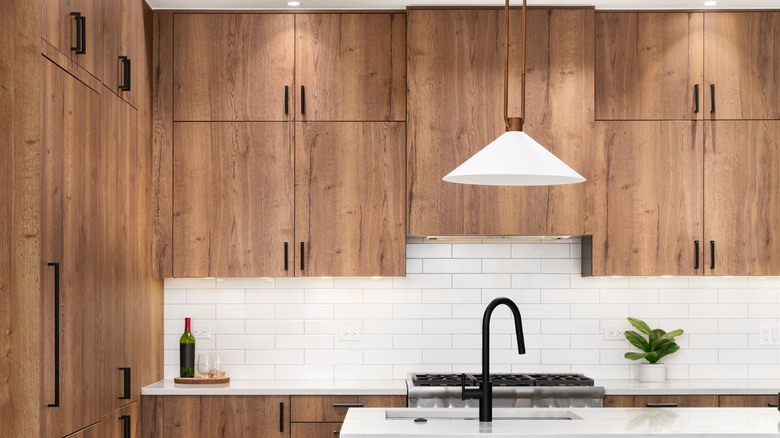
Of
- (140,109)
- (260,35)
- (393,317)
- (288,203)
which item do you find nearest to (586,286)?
(393,317)

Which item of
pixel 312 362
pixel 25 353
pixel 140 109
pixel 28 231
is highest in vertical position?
pixel 140 109

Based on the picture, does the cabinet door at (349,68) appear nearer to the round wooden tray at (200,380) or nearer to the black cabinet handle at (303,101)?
the black cabinet handle at (303,101)

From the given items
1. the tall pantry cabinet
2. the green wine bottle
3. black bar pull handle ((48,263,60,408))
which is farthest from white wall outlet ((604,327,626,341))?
black bar pull handle ((48,263,60,408))

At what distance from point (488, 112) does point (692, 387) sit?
172 centimetres

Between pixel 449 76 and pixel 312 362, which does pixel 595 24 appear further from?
pixel 312 362

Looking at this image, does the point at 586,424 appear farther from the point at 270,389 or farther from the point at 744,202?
the point at 744,202

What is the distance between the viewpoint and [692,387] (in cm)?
428

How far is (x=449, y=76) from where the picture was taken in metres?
4.38

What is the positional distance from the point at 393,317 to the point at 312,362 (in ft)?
1.67

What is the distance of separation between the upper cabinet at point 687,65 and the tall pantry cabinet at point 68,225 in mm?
2439

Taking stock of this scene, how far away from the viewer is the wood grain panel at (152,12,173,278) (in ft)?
14.4

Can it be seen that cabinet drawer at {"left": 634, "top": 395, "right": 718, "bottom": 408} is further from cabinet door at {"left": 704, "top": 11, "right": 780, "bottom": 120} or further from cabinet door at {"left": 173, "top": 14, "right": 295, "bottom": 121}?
cabinet door at {"left": 173, "top": 14, "right": 295, "bottom": 121}

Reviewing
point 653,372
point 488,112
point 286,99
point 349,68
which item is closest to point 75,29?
point 286,99

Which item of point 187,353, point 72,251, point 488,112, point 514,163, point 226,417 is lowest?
point 226,417
